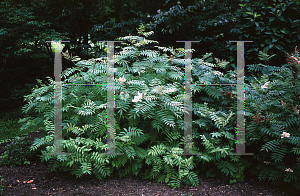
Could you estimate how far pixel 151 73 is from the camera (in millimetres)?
3520

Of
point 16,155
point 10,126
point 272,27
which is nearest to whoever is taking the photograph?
point 16,155

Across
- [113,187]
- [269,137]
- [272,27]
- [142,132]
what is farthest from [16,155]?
[272,27]

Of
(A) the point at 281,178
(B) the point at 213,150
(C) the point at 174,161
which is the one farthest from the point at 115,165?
(A) the point at 281,178

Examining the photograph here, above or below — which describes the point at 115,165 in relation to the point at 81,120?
below

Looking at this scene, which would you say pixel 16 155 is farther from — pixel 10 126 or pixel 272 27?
pixel 272 27

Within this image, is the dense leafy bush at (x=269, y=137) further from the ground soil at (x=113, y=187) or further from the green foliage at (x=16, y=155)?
the green foliage at (x=16, y=155)

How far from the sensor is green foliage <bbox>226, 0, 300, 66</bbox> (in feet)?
13.4

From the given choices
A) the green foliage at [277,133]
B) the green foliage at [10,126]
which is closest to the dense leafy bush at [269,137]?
the green foliage at [277,133]

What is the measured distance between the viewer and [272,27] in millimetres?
4141

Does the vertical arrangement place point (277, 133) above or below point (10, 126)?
above

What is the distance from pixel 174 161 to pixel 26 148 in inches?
88.8

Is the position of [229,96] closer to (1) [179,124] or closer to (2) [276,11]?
(1) [179,124]

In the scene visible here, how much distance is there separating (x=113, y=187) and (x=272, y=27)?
379 centimetres

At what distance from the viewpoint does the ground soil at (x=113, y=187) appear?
2.60 m
